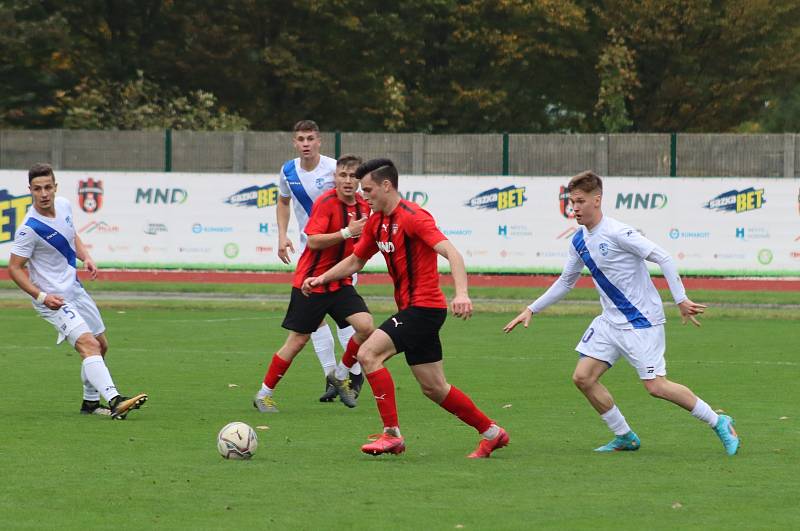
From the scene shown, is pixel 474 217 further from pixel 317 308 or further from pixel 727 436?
pixel 727 436

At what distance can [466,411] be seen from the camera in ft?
33.0

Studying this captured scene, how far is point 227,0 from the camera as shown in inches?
1870

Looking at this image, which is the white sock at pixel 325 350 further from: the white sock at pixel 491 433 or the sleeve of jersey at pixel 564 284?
the white sock at pixel 491 433

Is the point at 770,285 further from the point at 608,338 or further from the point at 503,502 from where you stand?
the point at 503,502

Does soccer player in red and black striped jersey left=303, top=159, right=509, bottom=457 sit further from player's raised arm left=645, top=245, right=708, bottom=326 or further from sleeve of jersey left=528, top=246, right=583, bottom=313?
player's raised arm left=645, top=245, right=708, bottom=326

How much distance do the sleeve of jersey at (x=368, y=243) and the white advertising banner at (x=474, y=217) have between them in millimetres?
18623

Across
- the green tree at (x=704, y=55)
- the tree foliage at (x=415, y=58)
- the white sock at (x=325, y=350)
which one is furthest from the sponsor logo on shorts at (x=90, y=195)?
the green tree at (x=704, y=55)

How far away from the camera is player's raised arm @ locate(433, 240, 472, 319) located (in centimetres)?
937

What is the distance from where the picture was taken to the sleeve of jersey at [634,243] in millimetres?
10125

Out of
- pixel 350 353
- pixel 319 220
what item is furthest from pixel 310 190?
pixel 350 353

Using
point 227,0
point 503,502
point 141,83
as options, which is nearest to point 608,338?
point 503,502

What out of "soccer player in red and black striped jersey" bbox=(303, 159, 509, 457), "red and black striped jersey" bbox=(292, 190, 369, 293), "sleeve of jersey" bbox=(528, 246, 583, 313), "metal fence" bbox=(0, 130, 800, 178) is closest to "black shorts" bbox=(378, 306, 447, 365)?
"soccer player in red and black striped jersey" bbox=(303, 159, 509, 457)

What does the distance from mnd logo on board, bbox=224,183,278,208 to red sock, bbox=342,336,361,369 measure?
16.5 meters

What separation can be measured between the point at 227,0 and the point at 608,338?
1524 inches
